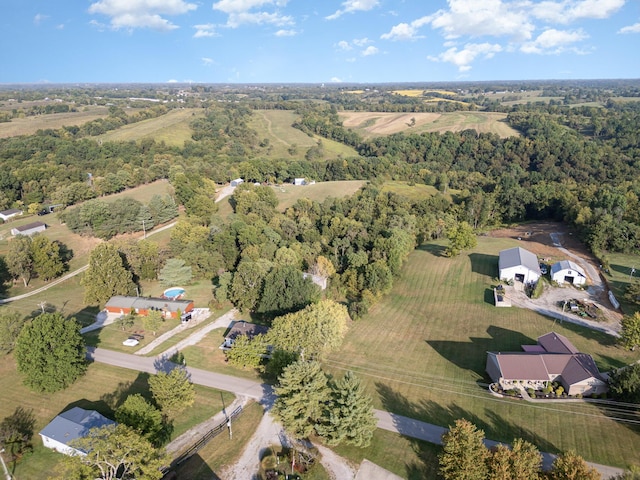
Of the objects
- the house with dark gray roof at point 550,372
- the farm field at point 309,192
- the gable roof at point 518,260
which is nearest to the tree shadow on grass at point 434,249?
the gable roof at point 518,260

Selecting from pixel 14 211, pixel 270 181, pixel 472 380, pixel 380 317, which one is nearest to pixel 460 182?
pixel 270 181

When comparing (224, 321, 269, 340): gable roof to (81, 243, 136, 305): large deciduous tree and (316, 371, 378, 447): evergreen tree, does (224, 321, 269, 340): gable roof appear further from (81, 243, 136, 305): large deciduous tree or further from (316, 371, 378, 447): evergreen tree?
(81, 243, 136, 305): large deciduous tree

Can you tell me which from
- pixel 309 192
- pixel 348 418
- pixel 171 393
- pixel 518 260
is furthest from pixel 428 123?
pixel 171 393

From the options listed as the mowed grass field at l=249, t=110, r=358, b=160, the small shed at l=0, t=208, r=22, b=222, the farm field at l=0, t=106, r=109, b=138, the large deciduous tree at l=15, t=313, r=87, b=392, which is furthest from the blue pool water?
the farm field at l=0, t=106, r=109, b=138

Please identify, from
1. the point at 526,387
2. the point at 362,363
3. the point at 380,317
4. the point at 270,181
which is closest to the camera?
the point at 526,387

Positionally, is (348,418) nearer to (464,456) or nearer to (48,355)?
(464,456)

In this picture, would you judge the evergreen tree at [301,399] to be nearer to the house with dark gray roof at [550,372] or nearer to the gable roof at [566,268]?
the house with dark gray roof at [550,372]

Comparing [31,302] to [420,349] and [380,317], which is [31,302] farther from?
[420,349]
